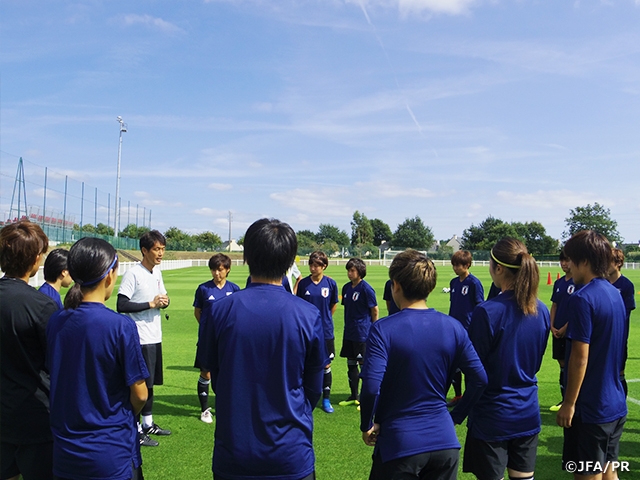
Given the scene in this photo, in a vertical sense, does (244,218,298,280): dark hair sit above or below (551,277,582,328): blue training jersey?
above

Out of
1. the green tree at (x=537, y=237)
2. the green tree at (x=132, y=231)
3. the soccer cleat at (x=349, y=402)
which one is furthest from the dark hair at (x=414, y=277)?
the green tree at (x=537, y=237)

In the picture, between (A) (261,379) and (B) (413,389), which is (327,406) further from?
(A) (261,379)

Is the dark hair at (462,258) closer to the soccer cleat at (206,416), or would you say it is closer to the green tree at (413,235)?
the soccer cleat at (206,416)

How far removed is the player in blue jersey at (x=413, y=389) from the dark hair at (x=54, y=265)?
102 inches

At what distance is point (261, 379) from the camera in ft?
7.89

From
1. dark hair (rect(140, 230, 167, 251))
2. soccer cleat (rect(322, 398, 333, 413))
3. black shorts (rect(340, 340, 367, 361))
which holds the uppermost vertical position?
dark hair (rect(140, 230, 167, 251))

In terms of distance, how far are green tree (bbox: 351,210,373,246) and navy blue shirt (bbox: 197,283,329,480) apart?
120144 millimetres

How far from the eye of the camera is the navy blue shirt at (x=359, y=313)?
7.02 m

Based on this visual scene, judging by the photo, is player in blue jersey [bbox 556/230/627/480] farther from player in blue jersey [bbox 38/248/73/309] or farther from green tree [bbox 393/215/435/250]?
green tree [bbox 393/215/435/250]

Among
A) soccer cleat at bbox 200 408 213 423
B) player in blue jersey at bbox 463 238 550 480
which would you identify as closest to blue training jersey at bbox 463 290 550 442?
player in blue jersey at bbox 463 238 550 480

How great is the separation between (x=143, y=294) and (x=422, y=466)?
12.5 ft

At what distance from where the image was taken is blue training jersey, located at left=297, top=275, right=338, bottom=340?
23.6ft

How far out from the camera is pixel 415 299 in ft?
9.34

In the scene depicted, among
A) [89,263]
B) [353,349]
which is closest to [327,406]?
[353,349]
